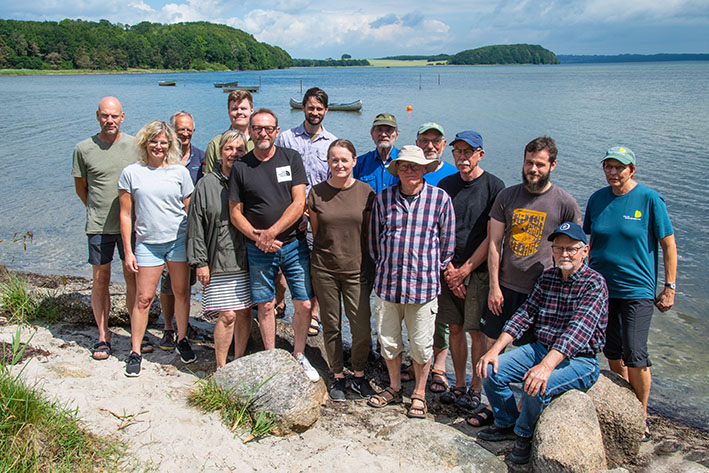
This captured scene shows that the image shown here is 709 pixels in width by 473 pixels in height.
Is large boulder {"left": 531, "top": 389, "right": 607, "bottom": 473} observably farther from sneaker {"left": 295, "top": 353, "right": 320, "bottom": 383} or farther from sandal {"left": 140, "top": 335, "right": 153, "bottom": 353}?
sandal {"left": 140, "top": 335, "right": 153, "bottom": 353}

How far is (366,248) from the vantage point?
448 cm

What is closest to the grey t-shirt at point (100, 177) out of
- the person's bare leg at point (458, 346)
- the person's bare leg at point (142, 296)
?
the person's bare leg at point (142, 296)

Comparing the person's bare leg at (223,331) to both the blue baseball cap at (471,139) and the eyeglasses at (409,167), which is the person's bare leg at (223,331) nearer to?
the eyeglasses at (409,167)

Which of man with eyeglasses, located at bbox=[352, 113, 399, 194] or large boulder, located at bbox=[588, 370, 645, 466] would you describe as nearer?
large boulder, located at bbox=[588, 370, 645, 466]

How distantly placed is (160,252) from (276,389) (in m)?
1.65

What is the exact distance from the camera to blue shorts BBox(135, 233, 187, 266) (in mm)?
4660

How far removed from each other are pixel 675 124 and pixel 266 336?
1041 inches

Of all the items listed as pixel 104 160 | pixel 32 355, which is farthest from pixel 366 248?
pixel 32 355

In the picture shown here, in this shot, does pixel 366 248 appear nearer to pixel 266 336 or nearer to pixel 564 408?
pixel 266 336

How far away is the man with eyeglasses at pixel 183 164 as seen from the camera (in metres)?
5.31

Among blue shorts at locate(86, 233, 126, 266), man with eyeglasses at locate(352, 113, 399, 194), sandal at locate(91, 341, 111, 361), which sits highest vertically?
man with eyeglasses at locate(352, 113, 399, 194)

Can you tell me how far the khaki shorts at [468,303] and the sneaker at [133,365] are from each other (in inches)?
110

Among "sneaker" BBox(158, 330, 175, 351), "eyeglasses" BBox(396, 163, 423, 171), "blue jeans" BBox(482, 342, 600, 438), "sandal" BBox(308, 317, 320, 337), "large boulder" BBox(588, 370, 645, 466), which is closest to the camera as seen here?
"blue jeans" BBox(482, 342, 600, 438)

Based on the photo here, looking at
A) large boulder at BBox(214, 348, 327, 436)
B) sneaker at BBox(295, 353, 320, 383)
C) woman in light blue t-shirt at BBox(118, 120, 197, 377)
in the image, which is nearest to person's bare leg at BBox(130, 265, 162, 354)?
woman in light blue t-shirt at BBox(118, 120, 197, 377)
